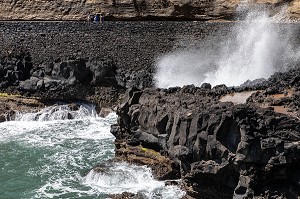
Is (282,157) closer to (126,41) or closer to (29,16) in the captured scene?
(126,41)

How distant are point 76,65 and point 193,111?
10.2 meters

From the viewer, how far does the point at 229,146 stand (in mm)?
9172

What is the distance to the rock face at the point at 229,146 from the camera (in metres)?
8.70

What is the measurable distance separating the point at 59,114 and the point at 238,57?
6.59 metres

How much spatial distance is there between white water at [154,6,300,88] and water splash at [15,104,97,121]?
277 cm

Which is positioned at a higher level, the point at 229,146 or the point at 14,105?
the point at 229,146

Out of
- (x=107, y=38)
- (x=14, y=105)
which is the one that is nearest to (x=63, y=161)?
(x=14, y=105)

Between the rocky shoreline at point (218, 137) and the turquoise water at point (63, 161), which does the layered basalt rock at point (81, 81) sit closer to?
the turquoise water at point (63, 161)

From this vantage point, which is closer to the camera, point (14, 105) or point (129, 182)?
point (129, 182)

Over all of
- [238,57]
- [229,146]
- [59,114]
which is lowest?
[59,114]

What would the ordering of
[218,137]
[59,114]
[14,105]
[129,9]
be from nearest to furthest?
1. [218,137]
2. [59,114]
3. [14,105]
4. [129,9]

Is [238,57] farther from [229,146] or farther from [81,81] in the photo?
[229,146]

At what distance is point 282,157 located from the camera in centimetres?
861

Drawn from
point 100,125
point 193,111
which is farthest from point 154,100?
point 100,125
